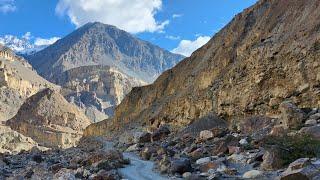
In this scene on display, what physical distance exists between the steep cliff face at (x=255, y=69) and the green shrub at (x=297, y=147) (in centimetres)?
1368

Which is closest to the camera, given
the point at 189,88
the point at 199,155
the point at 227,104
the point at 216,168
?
the point at 216,168

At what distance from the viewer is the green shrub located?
1859cm

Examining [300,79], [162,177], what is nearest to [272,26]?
[300,79]

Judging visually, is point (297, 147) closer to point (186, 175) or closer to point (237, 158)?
point (237, 158)

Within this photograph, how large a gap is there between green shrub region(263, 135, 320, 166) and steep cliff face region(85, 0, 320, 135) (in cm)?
1368

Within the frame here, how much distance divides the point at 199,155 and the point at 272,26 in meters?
29.4

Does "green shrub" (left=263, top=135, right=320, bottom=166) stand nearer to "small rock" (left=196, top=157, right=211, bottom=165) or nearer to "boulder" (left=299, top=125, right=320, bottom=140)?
"boulder" (left=299, top=125, right=320, bottom=140)

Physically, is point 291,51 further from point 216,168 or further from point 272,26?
point 216,168

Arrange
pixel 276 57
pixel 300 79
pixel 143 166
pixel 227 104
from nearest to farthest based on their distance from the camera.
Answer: pixel 143 166 → pixel 300 79 → pixel 276 57 → pixel 227 104

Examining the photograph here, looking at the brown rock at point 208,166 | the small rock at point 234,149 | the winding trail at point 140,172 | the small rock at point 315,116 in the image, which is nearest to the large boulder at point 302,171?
the brown rock at point 208,166

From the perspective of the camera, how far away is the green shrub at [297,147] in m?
18.6

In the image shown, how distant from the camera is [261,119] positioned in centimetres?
3269

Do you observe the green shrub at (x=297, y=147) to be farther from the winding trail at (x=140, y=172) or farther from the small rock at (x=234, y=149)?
the winding trail at (x=140, y=172)

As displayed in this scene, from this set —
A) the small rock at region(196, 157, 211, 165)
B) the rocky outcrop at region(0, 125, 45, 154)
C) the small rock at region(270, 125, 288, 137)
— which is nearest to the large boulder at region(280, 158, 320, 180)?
the small rock at region(196, 157, 211, 165)
